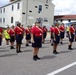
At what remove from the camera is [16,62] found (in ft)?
33.9

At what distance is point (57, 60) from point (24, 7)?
36.3 m

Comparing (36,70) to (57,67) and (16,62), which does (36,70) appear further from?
(16,62)

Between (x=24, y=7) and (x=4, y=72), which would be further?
(x=24, y=7)

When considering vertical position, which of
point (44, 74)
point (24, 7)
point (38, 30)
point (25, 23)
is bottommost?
point (44, 74)

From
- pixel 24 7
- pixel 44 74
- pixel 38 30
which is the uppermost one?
pixel 24 7

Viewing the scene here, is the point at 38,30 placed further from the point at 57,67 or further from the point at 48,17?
the point at 48,17

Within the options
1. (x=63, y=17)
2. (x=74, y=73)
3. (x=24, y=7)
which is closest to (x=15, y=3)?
(x=24, y=7)

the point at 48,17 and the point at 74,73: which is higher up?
the point at 48,17

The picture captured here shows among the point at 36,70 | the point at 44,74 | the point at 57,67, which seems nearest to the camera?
the point at 44,74

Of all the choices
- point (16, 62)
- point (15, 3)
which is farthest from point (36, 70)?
point (15, 3)

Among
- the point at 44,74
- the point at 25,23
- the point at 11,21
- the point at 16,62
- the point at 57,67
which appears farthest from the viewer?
the point at 11,21

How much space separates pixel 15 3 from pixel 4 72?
4091 centimetres

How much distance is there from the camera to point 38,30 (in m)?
10.8

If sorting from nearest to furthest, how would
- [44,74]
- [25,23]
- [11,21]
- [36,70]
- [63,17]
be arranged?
[44,74] → [36,70] → [25,23] → [11,21] → [63,17]
